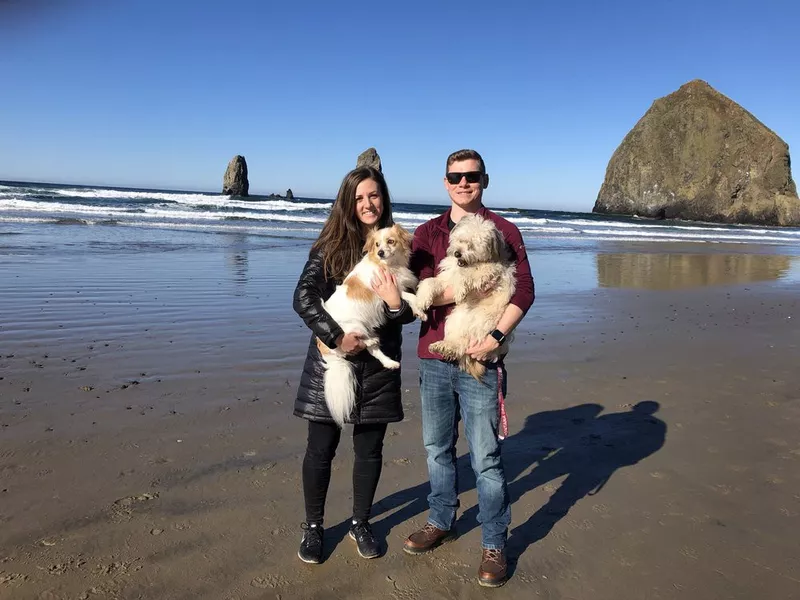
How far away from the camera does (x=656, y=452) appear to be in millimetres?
4344

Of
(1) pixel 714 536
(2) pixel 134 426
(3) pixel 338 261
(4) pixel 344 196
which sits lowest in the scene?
(1) pixel 714 536

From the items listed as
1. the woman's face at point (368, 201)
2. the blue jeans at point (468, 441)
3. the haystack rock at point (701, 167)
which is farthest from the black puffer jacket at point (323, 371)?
the haystack rock at point (701, 167)

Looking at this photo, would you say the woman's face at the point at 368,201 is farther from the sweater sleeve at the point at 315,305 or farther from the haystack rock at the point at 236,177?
the haystack rock at the point at 236,177

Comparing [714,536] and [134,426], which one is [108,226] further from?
[714,536]

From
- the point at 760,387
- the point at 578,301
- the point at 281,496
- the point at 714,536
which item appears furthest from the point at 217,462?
the point at 578,301

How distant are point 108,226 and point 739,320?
861 inches

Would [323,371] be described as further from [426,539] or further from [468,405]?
[426,539]

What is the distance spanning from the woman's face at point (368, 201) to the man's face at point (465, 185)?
0.40 m

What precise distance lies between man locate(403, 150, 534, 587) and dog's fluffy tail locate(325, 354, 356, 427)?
426mm

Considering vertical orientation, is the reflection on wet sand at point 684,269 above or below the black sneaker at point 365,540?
above

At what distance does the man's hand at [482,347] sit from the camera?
2.79 m

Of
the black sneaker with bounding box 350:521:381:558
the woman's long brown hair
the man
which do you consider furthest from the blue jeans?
the woman's long brown hair

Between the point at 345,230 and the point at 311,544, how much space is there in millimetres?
1736

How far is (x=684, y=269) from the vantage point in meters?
17.1
